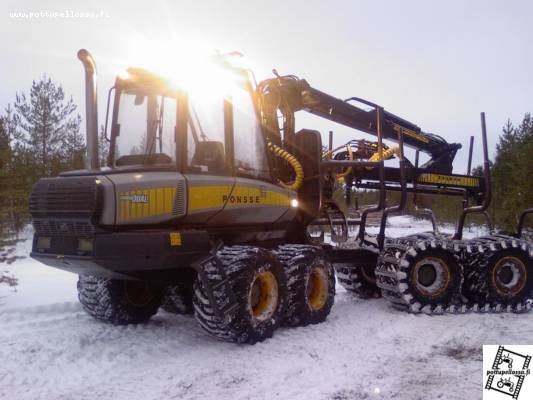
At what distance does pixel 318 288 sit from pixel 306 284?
1.92 feet

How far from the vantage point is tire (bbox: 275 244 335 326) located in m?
6.70

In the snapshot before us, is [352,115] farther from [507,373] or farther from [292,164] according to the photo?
[507,373]

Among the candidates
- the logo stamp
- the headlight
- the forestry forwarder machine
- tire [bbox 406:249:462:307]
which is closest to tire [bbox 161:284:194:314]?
the forestry forwarder machine

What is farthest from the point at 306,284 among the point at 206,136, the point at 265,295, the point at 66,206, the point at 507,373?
the point at 66,206

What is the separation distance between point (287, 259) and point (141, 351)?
7.34ft

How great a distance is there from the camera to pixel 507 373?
180 inches

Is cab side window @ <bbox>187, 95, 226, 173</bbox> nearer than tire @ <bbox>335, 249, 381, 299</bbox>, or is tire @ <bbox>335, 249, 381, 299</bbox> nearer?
Result: cab side window @ <bbox>187, 95, 226, 173</bbox>

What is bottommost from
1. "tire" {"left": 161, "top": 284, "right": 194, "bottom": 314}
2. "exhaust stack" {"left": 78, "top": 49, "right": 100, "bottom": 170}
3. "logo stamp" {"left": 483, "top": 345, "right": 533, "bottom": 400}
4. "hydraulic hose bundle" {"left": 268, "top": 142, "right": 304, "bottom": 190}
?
"logo stamp" {"left": 483, "top": 345, "right": 533, "bottom": 400}

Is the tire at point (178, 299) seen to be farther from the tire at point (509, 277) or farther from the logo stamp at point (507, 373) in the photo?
the tire at point (509, 277)

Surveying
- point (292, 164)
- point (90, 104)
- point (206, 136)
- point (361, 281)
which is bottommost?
point (361, 281)

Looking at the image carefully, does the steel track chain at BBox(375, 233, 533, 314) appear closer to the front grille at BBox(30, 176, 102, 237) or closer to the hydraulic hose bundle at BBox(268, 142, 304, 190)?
the hydraulic hose bundle at BBox(268, 142, 304, 190)

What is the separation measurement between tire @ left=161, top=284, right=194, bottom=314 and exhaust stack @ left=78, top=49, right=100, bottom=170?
2.45 m

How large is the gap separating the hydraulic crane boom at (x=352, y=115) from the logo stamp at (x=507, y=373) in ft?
15.0

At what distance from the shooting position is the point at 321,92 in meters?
8.85
